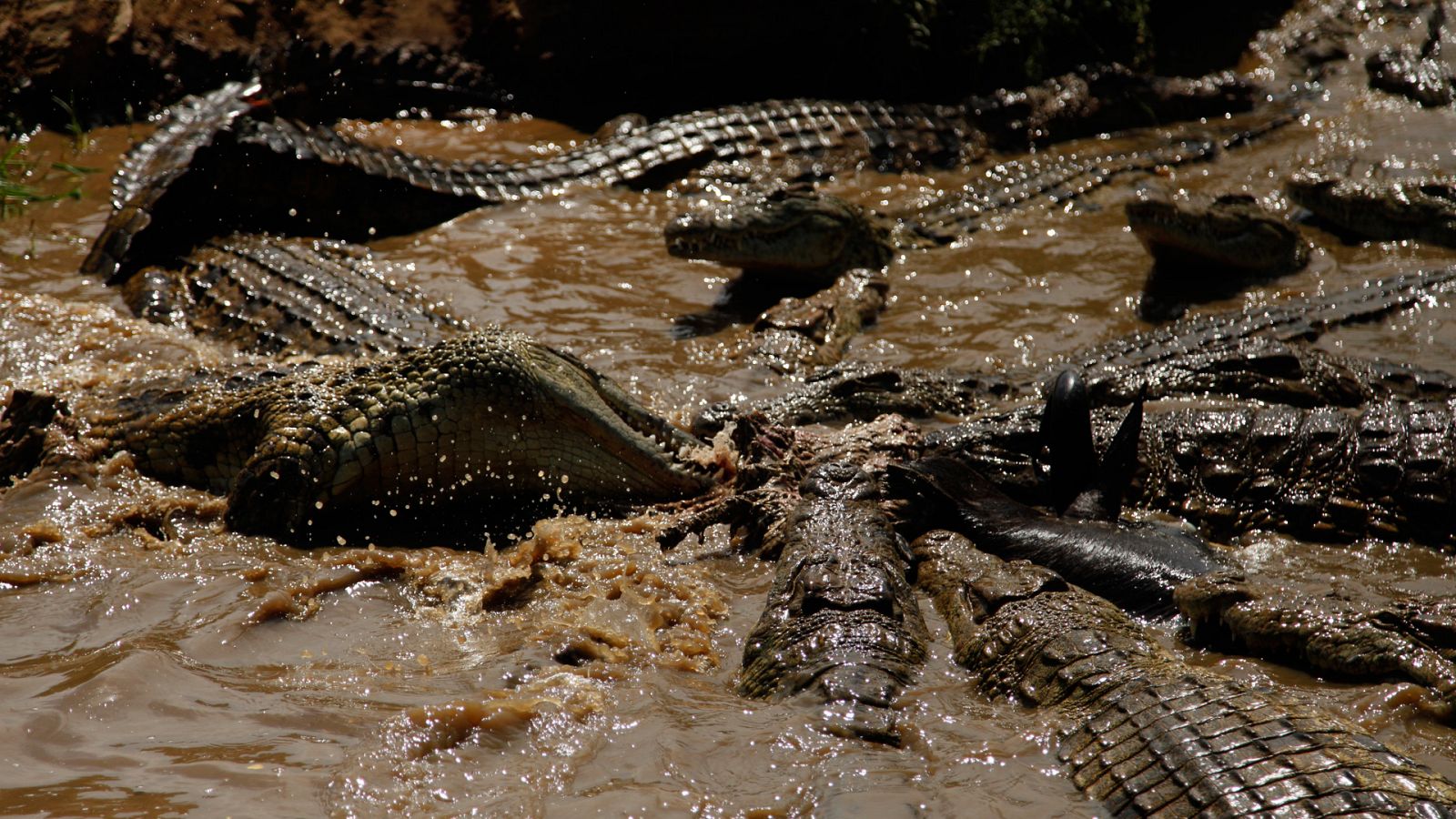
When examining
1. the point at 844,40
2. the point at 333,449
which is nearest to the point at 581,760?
the point at 333,449

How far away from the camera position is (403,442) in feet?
13.2

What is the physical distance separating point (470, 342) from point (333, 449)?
1.91 feet

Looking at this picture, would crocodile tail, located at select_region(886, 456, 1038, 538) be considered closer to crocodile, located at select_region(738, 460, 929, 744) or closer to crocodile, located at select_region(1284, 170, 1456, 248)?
crocodile, located at select_region(738, 460, 929, 744)

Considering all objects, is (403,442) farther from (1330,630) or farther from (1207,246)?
(1207,246)

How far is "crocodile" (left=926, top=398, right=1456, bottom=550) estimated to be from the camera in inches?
169

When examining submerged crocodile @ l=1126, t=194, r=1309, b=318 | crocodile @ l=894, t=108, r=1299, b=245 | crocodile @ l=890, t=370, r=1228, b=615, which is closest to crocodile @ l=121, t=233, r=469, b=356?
crocodile @ l=890, t=370, r=1228, b=615

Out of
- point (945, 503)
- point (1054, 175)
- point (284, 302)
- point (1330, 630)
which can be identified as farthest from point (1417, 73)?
point (284, 302)

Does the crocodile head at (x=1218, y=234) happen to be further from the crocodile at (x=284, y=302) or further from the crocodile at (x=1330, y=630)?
the crocodile at (x=284, y=302)

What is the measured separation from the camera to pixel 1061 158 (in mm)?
8797

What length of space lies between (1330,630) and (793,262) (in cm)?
407

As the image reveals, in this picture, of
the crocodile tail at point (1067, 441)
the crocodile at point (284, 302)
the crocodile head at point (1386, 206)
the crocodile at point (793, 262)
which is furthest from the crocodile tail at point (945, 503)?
the crocodile head at point (1386, 206)

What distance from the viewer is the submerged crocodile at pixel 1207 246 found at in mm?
6676

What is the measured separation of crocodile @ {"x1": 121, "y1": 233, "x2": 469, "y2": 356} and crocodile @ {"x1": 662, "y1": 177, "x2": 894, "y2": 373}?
57.8 inches

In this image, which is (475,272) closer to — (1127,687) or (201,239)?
(201,239)
